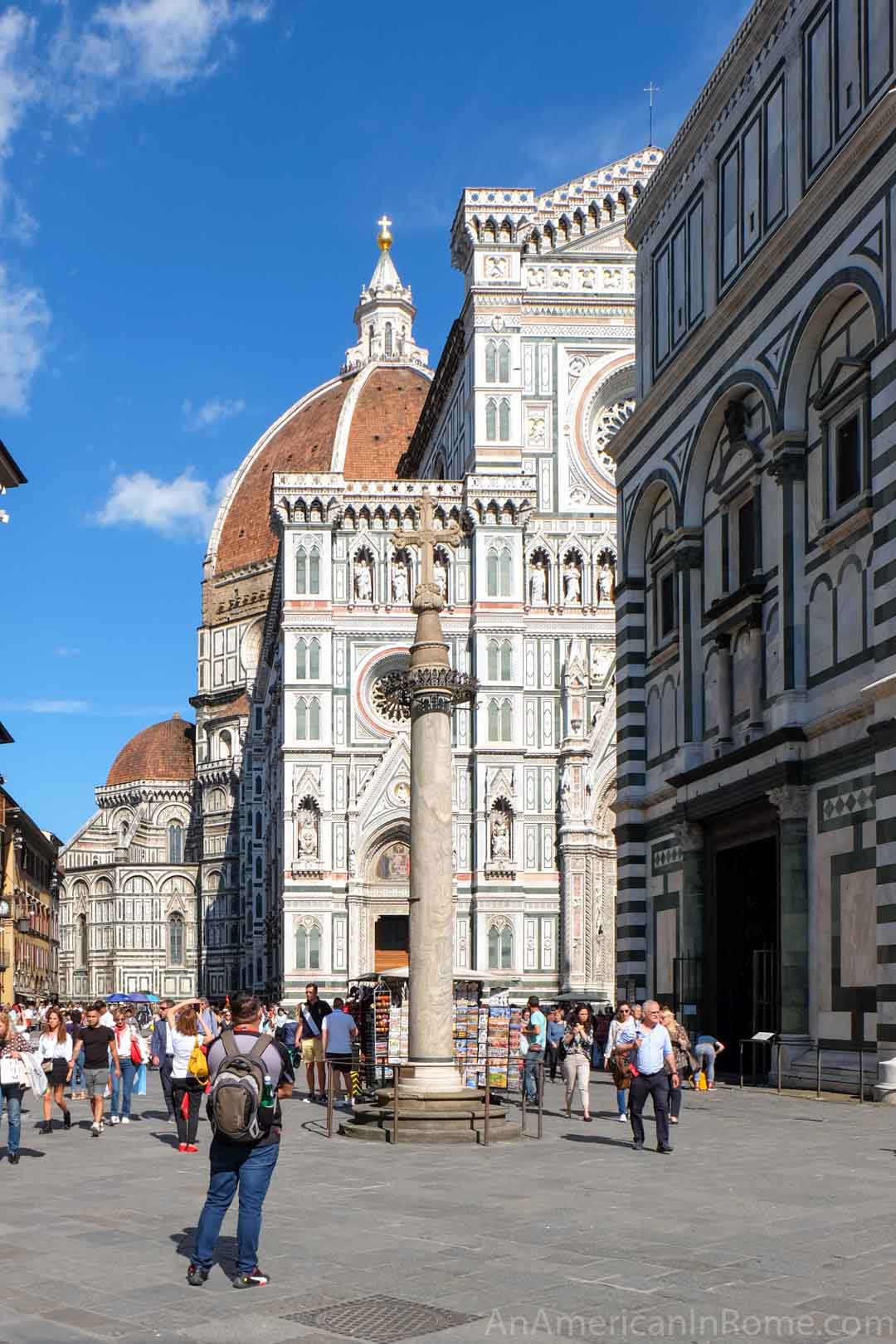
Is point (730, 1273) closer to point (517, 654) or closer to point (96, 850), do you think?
point (517, 654)

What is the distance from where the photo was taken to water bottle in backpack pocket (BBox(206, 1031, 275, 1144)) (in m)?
9.47

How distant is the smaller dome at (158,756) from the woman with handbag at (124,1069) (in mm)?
93187

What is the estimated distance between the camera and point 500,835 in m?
60.7

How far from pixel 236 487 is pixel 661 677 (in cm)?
9713

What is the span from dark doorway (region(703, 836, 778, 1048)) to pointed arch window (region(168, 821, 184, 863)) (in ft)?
288

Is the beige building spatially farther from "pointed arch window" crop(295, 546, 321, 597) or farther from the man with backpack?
the man with backpack

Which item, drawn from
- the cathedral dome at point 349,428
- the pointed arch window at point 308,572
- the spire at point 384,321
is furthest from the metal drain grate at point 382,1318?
the spire at point 384,321

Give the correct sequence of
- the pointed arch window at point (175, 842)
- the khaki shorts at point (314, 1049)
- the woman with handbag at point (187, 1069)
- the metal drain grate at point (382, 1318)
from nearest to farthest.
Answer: the metal drain grate at point (382, 1318) → the woman with handbag at point (187, 1069) → the khaki shorts at point (314, 1049) → the pointed arch window at point (175, 842)

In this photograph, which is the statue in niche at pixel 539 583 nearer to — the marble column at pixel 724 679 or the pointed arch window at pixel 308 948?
the pointed arch window at pixel 308 948

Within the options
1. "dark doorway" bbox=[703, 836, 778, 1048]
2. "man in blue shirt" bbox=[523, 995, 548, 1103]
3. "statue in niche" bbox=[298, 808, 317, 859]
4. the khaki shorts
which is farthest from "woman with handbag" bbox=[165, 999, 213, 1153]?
"statue in niche" bbox=[298, 808, 317, 859]

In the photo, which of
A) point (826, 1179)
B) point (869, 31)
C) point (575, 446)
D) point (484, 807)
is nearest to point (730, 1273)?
point (826, 1179)

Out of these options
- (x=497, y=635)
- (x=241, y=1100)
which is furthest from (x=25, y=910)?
(x=241, y=1100)

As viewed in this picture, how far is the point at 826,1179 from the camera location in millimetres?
13906

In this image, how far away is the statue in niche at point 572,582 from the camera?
62.7 meters
